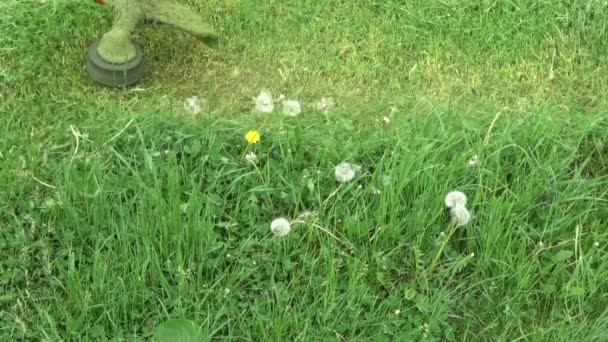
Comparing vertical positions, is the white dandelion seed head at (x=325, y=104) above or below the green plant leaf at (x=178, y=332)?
above

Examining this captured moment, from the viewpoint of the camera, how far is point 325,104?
299 centimetres

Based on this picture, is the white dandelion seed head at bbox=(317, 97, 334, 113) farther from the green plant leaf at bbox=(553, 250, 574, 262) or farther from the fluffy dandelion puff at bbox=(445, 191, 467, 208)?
the green plant leaf at bbox=(553, 250, 574, 262)

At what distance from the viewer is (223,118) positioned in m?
2.90

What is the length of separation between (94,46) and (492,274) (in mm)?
1741

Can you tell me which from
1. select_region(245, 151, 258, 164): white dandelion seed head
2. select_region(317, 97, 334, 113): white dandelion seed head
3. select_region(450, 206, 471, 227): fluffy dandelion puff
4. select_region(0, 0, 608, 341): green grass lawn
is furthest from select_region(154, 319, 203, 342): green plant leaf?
select_region(317, 97, 334, 113): white dandelion seed head

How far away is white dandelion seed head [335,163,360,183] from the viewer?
2.60 metres

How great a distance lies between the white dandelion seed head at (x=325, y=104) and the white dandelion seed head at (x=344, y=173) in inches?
15.4

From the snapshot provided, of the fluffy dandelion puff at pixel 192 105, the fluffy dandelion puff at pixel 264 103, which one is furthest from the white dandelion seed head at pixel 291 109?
the fluffy dandelion puff at pixel 192 105

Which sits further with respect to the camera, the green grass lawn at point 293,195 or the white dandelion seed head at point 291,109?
the white dandelion seed head at point 291,109

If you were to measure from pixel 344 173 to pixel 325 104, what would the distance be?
480 mm

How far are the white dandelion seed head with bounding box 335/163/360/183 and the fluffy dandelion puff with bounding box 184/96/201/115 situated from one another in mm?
639

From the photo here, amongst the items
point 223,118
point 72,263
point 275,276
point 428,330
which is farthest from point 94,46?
point 428,330

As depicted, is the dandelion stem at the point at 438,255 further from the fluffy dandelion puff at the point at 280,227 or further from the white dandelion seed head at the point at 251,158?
the white dandelion seed head at the point at 251,158

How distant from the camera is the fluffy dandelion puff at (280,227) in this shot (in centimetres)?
246
